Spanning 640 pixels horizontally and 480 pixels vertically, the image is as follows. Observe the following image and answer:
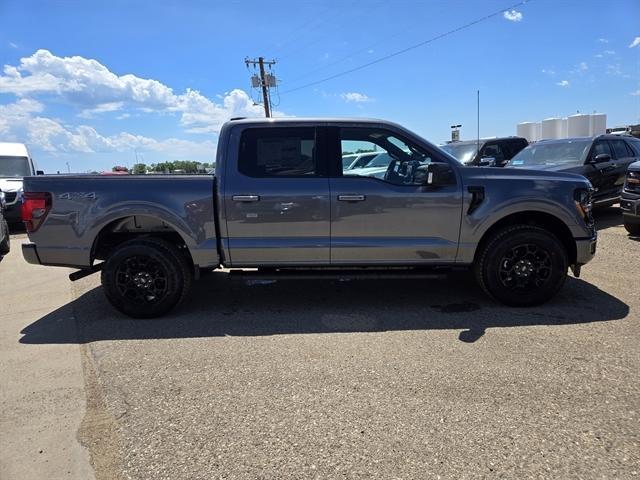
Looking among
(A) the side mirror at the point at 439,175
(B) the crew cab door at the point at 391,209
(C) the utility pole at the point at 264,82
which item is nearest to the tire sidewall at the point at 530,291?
(B) the crew cab door at the point at 391,209

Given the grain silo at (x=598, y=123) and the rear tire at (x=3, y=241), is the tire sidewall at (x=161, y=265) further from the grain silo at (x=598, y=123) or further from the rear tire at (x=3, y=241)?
the grain silo at (x=598, y=123)

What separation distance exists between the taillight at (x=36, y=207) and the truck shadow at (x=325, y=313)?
111 cm

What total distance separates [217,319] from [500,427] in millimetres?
2977

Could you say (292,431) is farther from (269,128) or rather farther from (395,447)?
(269,128)

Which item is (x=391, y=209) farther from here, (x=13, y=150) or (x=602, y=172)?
(x=13, y=150)

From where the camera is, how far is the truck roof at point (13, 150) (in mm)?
14008

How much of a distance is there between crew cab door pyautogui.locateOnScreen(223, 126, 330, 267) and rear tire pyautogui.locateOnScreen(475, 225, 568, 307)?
171 cm

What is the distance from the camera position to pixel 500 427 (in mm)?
2812

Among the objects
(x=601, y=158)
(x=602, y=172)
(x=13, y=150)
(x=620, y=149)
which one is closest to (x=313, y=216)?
(x=601, y=158)

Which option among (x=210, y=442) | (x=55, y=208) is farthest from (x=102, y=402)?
(x=55, y=208)

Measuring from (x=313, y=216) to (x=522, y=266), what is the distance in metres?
2.23

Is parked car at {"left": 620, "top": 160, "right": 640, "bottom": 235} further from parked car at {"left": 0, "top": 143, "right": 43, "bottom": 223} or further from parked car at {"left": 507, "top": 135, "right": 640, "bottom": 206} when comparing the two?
parked car at {"left": 0, "top": 143, "right": 43, "bottom": 223}

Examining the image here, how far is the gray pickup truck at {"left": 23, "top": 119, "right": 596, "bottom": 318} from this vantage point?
185 inches

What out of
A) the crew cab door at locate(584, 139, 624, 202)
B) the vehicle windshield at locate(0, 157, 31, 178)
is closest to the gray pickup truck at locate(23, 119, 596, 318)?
the crew cab door at locate(584, 139, 624, 202)
